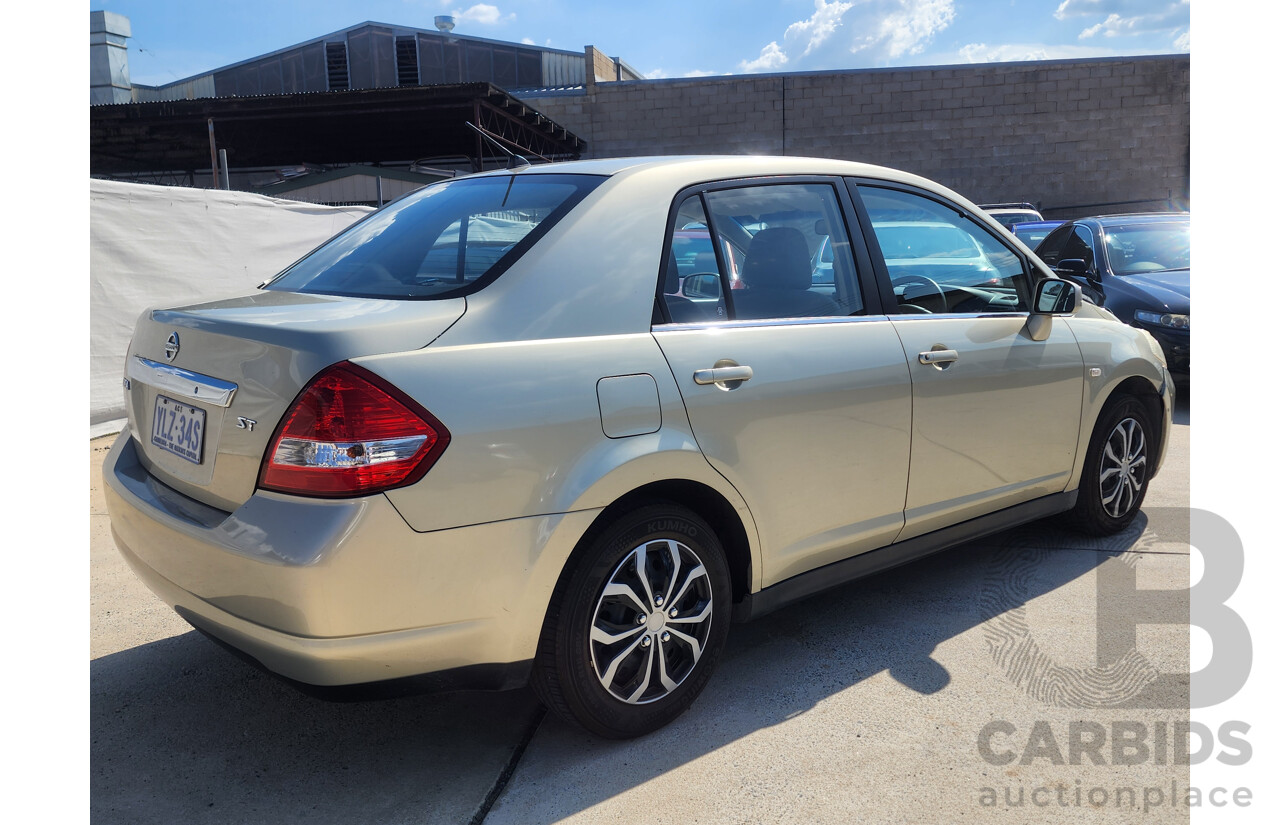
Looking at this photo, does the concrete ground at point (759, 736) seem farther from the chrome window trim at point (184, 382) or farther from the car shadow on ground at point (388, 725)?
the chrome window trim at point (184, 382)

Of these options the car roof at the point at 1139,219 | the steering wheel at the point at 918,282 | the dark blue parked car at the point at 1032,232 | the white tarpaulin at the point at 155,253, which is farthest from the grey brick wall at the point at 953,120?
the steering wheel at the point at 918,282

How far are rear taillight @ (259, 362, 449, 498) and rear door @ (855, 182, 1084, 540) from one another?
1.77 metres

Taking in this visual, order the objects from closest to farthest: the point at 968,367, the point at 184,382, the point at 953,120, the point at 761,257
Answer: the point at 184,382 → the point at 761,257 → the point at 968,367 → the point at 953,120

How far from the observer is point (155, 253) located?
23.4ft

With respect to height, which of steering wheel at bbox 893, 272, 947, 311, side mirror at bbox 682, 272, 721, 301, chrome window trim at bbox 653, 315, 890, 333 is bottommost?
chrome window trim at bbox 653, 315, 890, 333

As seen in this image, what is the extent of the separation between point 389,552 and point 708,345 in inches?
41.9

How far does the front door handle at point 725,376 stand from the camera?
8.44 ft

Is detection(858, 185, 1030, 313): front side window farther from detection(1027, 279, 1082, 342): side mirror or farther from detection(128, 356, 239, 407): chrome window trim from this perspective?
detection(128, 356, 239, 407): chrome window trim

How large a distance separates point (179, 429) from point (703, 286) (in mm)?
1501

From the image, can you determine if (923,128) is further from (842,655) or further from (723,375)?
(723,375)

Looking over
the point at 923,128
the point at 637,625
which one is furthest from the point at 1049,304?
the point at 923,128

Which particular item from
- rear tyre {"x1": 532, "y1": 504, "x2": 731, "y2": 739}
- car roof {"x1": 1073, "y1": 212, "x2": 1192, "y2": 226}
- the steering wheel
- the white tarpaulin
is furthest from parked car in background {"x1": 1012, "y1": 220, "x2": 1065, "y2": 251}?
rear tyre {"x1": 532, "y1": 504, "x2": 731, "y2": 739}

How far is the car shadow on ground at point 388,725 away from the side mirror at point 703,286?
1.27 meters

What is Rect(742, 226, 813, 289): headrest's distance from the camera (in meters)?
2.92
